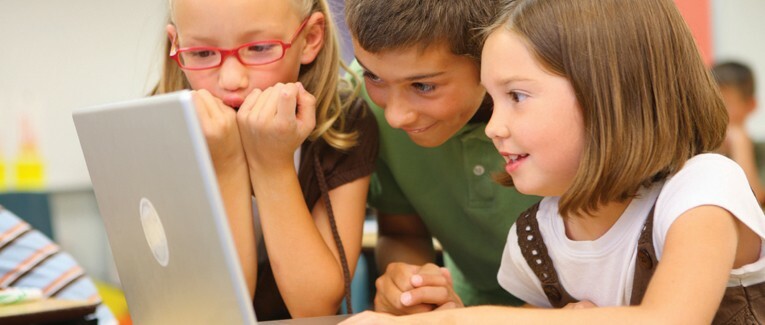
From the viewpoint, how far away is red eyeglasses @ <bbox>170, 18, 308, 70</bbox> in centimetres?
125

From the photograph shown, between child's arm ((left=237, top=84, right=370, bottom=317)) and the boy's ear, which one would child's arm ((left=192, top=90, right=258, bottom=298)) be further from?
the boy's ear

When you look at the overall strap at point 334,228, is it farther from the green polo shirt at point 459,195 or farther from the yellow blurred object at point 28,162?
the yellow blurred object at point 28,162

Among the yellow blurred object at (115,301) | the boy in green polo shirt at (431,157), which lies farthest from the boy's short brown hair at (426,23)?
the yellow blurred object at (115,301)

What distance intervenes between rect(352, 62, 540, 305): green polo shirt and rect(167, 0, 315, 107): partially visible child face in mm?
284

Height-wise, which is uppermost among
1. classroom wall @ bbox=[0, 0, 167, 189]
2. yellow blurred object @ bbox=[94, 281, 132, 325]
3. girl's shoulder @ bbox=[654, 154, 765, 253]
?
classroom wall @ bbox=[0, 0, 167, 189]

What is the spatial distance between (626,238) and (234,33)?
60cm

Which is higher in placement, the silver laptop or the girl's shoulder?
the silver laptop

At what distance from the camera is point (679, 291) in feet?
2.80

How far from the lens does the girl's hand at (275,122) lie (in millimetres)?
1148

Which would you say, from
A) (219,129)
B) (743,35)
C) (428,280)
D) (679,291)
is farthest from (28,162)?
(743,35)

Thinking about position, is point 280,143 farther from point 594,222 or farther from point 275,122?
point 594,222

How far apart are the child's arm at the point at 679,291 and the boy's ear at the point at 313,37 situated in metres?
0.58

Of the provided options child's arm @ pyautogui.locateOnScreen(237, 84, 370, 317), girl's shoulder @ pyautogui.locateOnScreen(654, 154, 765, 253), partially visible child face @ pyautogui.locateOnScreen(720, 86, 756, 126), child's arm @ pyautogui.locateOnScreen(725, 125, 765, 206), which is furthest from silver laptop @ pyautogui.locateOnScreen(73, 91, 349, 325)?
partially visible child face @ pyautogui.locateOnScreen(720, 86, 756, 126)

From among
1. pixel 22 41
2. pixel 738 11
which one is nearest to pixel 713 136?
pixel 22 41
